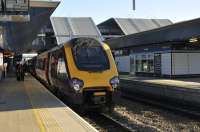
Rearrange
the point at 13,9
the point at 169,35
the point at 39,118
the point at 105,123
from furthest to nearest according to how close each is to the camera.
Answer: the point at 169,35 → the point at 13,9 → the point at 105,123 → the point at 39,118

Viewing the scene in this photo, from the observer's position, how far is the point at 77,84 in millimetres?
15211

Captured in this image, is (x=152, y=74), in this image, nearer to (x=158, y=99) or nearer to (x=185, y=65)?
(x=185, y=65)

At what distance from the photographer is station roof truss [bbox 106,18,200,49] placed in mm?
30666

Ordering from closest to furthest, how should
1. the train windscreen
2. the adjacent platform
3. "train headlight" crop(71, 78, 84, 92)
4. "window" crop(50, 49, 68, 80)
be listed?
"train headlight" crop(71, 78, 84, 92), the train windscreen, "window" crop(50, 49, 68, 80), the adjacent platform

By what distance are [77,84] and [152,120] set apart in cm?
289

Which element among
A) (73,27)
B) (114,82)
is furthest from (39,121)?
(73,27)

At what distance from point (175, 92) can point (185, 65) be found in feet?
48.8

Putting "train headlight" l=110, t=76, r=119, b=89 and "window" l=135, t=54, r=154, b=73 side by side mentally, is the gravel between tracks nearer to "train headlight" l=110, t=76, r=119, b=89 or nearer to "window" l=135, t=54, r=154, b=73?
"train headlight" l=110, t=76, r=119, b=89

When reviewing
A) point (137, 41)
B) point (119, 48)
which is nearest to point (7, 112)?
point (137, 41)

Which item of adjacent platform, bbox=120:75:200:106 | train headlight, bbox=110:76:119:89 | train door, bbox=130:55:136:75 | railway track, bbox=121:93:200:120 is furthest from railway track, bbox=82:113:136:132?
train door, bbox=130:55:136:75

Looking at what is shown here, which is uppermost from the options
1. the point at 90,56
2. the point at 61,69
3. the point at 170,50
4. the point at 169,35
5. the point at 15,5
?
the point at 15,5

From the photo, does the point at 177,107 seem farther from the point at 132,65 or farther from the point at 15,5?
the point at 132,65

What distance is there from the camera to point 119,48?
4962 centimetres

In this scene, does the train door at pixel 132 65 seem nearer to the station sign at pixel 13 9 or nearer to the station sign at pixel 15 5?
the station sign at pixel 13 9
